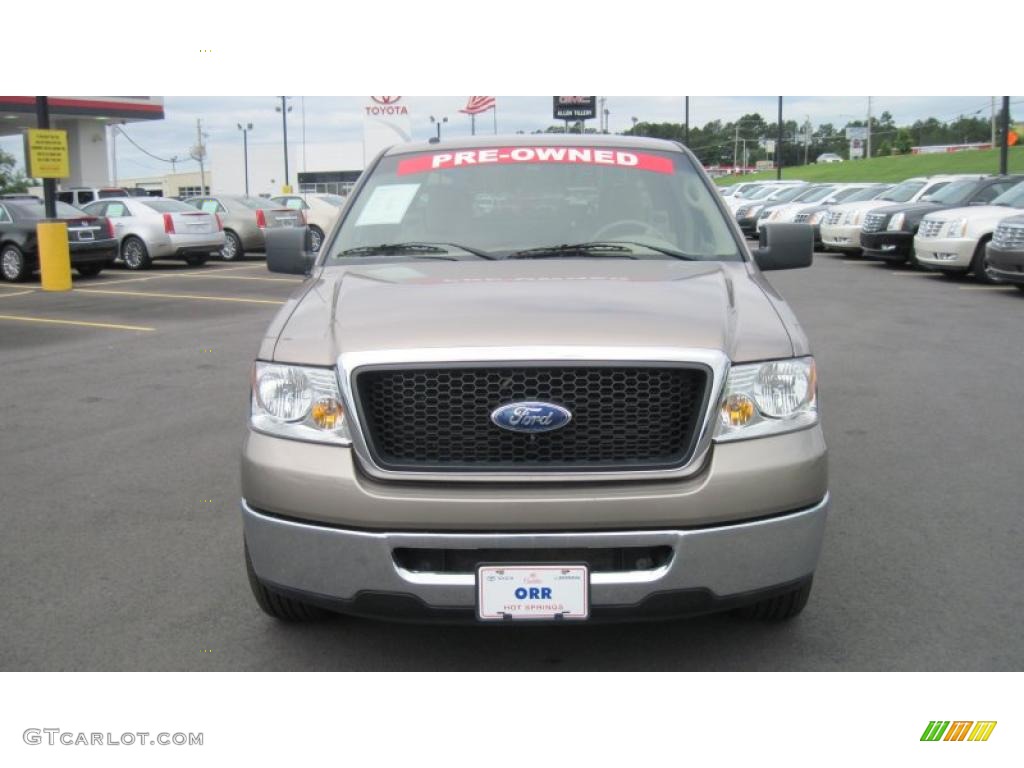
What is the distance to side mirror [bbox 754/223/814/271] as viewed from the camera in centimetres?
489

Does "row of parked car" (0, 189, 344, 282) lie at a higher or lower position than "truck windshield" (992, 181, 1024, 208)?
lower

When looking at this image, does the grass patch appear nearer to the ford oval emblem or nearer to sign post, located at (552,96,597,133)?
sign post, located at (552,96,597,133)

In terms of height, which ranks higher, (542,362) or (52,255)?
(542,362)

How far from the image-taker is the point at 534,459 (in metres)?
3.18

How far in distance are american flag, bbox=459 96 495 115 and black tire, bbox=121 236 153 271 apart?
118 feet

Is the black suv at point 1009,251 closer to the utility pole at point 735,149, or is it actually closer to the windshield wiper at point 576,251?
the windshield wiper at point 576,251

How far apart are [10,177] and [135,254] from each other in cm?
4529

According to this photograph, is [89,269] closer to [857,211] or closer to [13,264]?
[13,264]

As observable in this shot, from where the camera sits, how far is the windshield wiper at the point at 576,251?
4293 millimetres

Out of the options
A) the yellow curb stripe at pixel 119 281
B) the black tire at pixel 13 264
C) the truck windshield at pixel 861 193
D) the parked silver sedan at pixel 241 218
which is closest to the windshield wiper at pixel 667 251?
the yellow curb stripe at pixel 119 281

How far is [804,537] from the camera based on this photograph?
3.22 m

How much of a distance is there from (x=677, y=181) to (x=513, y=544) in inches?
95.1

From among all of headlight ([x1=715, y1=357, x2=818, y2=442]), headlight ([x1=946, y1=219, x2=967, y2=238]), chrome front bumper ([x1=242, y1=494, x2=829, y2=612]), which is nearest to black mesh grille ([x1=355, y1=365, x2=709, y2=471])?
headlight ([x1=715, y1=357, x2=818, y2=442])

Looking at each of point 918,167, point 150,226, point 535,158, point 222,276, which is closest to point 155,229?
point 150,226
